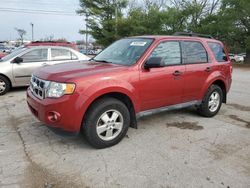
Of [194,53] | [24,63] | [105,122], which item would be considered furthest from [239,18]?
[105,122]

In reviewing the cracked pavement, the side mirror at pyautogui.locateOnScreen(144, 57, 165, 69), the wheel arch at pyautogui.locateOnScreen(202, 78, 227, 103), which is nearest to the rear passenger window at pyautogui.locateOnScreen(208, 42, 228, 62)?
the wheel arch at pyautogui.locateOnScreen(202, 78, 227, 103)

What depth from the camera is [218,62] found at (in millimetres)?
5492

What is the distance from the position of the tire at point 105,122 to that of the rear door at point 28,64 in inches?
199

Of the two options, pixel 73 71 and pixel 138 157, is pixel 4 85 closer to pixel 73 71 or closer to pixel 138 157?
pixel 73 71

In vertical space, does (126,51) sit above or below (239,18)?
below

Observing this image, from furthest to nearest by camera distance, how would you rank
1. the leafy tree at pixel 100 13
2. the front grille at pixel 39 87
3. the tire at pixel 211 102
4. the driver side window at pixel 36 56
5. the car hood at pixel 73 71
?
the leafy tree at pixel 100 13 < the driver side window at pixel 36 56 < the tire at pixel 211 102 < the front grille at pixel 39 87 < the car hood at pixel 73 71

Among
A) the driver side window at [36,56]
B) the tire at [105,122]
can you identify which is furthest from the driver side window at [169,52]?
the driver side window at [36,56]

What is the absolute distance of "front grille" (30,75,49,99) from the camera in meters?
3.65

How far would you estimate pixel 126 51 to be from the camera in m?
4.54

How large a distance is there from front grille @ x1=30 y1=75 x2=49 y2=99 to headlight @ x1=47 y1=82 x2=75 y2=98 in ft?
0.39

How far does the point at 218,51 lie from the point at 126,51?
2396 mm

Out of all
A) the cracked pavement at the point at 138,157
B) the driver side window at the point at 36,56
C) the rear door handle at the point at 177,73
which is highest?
the driver side window at the point at 36,56

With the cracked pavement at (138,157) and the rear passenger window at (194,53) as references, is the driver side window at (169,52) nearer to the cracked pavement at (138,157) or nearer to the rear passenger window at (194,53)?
the rear passenger window at (194,53)

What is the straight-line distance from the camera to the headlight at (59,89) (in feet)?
11.3
